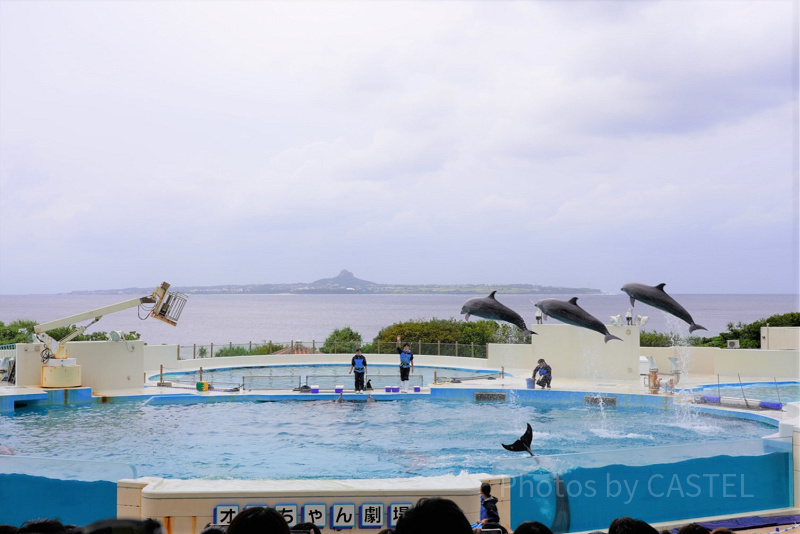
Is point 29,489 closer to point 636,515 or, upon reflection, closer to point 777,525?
point 636,515

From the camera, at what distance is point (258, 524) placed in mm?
2254

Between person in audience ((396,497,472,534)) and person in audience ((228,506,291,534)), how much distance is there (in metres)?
0.41

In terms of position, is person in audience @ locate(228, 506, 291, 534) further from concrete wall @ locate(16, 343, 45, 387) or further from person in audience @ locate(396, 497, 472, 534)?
concrete wall @ locate(16, 343, 45, 387)

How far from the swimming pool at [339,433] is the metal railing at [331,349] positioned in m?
6.28

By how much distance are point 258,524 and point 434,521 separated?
0.60 metres

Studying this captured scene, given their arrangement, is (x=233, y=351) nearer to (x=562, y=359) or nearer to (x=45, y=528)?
(x=562, y=359)

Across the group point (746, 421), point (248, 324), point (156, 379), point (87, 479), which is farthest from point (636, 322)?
point (248, 324)

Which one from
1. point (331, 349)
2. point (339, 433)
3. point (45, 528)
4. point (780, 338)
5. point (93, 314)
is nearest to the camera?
point (45, 528)

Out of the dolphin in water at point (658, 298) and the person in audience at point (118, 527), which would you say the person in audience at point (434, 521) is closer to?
the person in audience at point (118, 527)

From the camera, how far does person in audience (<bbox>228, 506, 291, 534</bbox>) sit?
2.25m

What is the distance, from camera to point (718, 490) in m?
6.64

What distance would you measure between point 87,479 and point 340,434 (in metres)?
7.05

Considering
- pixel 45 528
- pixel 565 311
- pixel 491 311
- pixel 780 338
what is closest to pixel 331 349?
pixel 491 311

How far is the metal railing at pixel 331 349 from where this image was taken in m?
22.2
